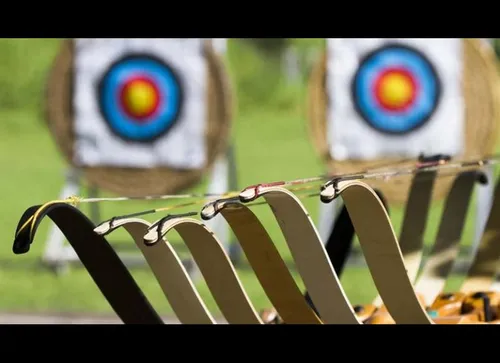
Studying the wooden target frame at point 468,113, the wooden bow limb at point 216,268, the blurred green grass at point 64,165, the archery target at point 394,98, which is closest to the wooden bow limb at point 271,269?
the wooden bow limb at point 216,268

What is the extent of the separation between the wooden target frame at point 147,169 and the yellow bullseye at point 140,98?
24cm

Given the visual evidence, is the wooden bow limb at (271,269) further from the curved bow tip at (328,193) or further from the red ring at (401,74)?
the red ring at (401,74)

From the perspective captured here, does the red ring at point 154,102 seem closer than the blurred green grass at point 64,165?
No

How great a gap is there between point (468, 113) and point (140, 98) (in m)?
1.34

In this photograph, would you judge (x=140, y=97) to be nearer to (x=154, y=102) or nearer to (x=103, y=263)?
(x=154, y=102)

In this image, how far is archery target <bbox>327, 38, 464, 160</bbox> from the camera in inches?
159

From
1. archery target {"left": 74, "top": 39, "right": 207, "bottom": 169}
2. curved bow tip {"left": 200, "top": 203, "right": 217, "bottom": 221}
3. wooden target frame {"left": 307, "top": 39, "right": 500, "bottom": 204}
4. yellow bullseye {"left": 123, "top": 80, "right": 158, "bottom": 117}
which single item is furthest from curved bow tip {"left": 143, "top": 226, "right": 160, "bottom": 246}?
yellow bullseye {"left": 123, "top": 80, "right": 158, "bottom": 117}

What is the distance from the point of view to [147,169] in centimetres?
412

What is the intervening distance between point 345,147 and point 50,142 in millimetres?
4519

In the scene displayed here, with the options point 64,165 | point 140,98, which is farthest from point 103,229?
point 64,165

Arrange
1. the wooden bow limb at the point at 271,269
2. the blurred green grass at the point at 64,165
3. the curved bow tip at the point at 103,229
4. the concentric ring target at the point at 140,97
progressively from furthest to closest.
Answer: the concentric ring target at the point at 140,97 < the blurred green grass at the point at 64,165 < the wooden bow limb at the point at 271,269 < the curved bow tip at the point at 103,229

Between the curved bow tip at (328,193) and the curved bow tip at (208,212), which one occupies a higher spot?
the curved bow tip at (328,193)

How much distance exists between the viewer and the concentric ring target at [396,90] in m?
4.08

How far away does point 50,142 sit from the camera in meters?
8.08
